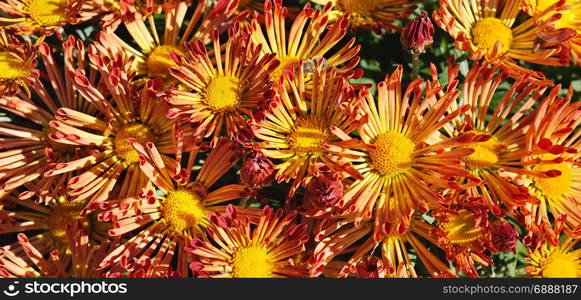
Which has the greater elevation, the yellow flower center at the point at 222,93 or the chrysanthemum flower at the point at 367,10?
the chrysanthemum flower at the point at 367,10

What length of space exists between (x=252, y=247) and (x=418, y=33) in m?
0.76

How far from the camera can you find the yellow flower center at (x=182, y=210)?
5.68 ft

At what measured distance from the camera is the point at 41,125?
1.95 metres

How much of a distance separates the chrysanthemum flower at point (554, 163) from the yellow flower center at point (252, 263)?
706mm

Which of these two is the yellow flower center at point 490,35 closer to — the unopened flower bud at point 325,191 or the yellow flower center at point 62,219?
the unopened flower bud at point 325,191

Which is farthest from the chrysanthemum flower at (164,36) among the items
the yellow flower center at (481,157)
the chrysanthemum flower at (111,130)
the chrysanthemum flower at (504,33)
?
the yellow flower center at (481,157)

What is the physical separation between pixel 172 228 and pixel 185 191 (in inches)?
4.4

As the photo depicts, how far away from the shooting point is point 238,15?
186 centimetres

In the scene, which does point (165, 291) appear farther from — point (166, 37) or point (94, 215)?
point (166, 37)

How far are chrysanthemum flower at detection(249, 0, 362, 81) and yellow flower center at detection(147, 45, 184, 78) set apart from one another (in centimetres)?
29

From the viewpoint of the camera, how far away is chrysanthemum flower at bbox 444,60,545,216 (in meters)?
1.71

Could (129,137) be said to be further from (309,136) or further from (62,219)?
(309,136)

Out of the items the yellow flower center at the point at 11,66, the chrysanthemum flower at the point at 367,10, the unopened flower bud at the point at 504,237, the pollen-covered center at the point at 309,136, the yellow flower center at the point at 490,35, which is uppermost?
the chrysanthemum flower at the point at 367,10

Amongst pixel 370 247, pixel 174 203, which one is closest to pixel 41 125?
pixel 174 203
